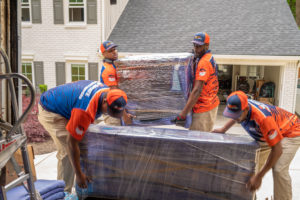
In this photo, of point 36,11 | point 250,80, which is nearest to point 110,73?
point 36,11

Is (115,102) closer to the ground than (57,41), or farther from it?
closer to the ground

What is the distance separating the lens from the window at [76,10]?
942 centimetres

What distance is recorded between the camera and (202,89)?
344cm

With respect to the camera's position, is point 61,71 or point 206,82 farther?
point 61,71

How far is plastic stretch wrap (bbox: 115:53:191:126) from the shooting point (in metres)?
3.48

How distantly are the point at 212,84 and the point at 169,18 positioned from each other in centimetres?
747

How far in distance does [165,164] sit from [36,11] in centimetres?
915

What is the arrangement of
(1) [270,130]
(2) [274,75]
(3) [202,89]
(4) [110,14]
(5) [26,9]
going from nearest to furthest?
(1) [270,130] → (3) [202,89] → (4) [110,14] → (5) [26,9] → (2) [274,75]

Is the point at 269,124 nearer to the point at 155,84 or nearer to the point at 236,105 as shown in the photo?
the point at 236,105

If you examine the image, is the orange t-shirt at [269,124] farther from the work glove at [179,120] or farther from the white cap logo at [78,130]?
the white cap logo at [78,130]

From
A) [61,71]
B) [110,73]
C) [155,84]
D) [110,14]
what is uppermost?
[110,14]

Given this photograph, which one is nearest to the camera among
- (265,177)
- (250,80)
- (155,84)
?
(155,84)

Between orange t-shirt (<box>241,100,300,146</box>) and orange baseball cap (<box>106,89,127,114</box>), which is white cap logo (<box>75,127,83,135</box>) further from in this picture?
orange t-shirt (<box>241,100,300,146</box>)

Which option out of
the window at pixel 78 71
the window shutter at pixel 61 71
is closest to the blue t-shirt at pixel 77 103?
the window at pixel 78 71
